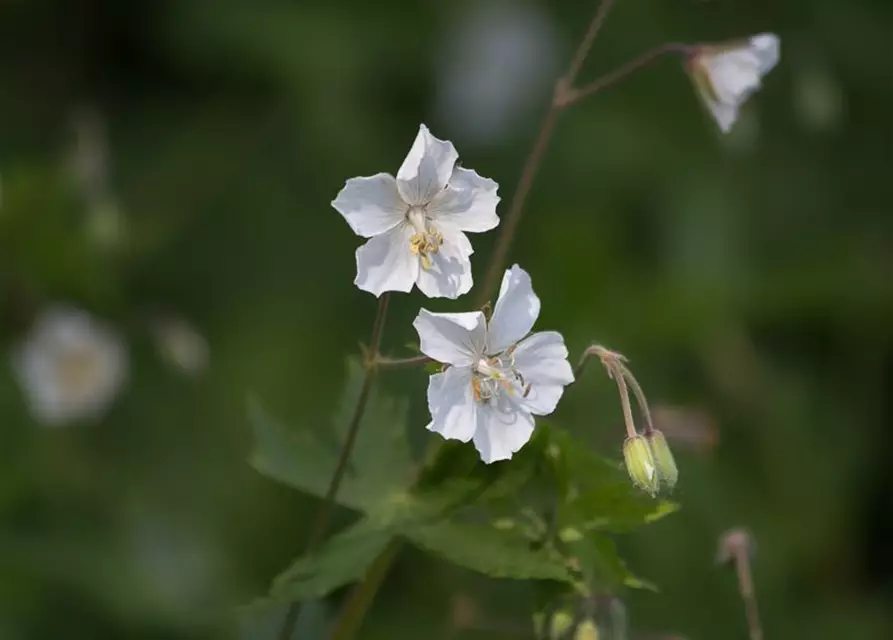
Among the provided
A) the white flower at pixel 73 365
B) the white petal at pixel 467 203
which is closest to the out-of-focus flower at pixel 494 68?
the white flower at pixel 73 365

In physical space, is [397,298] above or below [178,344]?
above

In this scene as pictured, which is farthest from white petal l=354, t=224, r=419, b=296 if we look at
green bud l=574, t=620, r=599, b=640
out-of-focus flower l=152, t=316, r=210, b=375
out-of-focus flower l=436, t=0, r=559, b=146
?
out-of-focus flower l=436, t=0, r=559, b=146

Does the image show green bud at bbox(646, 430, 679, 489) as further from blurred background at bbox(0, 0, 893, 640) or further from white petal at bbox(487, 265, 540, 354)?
blurred background at bbox(0, 0, 893, 640)

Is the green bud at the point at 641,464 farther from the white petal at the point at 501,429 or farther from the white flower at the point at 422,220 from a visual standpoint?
the white flower at the point at 422,220

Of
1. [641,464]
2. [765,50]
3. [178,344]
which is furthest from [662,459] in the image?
[178,344]

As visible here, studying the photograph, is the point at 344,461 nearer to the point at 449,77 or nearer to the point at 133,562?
the point at 133,562

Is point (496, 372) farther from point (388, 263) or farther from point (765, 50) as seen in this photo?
point (765, 50)
